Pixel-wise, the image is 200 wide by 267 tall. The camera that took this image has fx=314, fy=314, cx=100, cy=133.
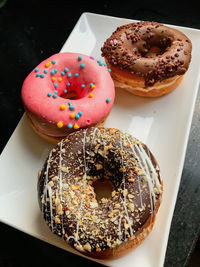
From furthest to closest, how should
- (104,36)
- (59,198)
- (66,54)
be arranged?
(104,36) → (66,54) → (59,198)

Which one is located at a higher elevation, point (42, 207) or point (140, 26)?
point (140, 26)

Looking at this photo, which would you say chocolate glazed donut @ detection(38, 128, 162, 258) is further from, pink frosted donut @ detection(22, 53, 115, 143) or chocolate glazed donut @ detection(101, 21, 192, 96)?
chocolate glazed donut @ detection(101, 21, 192, 96)

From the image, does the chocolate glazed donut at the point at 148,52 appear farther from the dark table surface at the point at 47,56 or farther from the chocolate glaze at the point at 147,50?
the dark table surface at the point at 47,56

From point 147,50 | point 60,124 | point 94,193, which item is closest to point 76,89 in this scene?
point 60,124

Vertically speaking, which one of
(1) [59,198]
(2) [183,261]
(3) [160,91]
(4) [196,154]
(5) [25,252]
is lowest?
(2) [183,261]

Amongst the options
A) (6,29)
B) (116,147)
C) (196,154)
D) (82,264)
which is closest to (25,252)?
(82,264)

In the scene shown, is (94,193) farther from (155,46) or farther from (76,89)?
(155,46)

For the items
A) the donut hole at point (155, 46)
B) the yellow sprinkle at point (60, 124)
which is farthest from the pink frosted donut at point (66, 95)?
the donut hole at point (155, 46)

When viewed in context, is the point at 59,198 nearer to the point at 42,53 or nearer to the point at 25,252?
the point at 25,252
